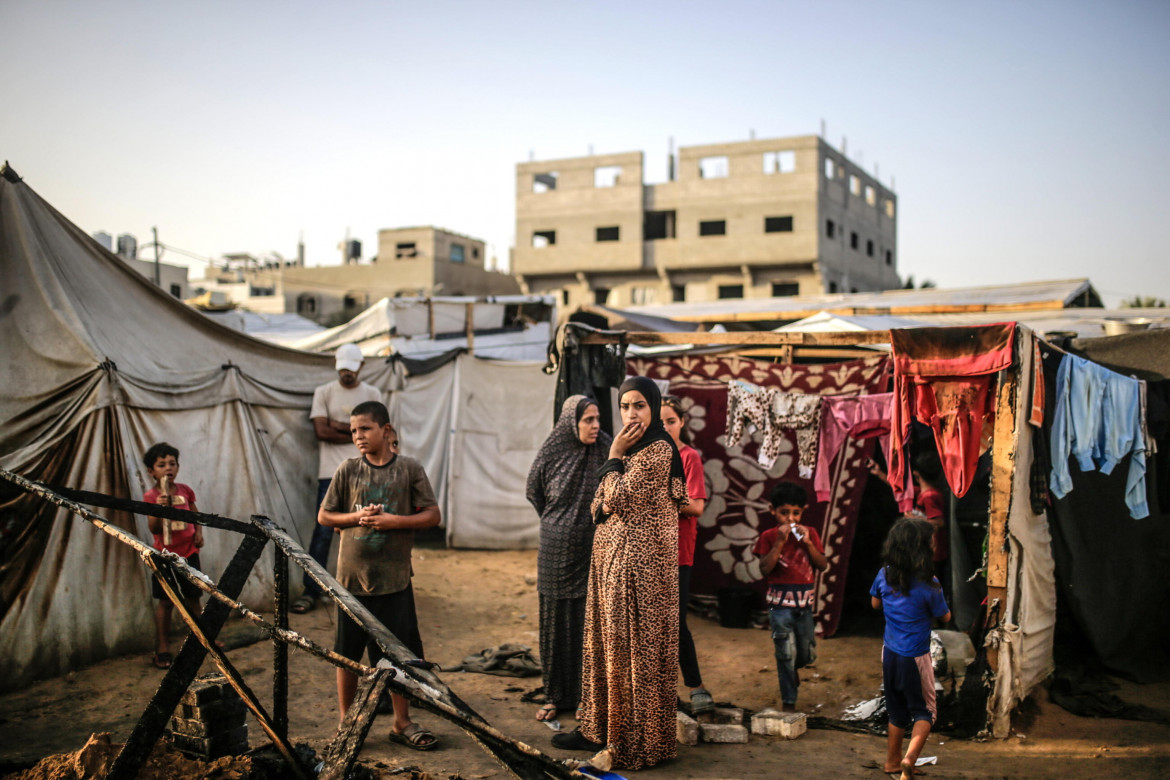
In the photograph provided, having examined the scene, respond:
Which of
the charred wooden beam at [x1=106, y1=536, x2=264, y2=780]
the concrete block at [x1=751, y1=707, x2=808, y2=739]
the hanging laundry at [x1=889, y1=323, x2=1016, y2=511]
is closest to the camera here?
the charred wooden beam at [x1=106, y1=536, x2=264, y2=780]

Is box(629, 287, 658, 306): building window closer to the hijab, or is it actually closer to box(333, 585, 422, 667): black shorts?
the hijab

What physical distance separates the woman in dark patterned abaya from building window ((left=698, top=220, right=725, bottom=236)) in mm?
33202

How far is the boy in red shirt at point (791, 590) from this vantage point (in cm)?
478

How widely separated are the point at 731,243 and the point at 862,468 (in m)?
30.4

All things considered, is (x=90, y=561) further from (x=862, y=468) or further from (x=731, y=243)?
(x=731, y=243)

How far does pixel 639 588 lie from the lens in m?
3.83

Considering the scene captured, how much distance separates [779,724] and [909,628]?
3.28 feet

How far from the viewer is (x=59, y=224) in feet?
18.2

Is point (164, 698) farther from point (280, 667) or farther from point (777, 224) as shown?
point (777, 224)

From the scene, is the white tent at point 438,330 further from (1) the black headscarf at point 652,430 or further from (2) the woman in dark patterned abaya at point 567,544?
(1) the black headscarf at point 652,430

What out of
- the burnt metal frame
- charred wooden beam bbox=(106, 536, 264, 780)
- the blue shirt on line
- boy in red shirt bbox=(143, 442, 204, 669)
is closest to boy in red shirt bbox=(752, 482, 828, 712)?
the blue shirt on line

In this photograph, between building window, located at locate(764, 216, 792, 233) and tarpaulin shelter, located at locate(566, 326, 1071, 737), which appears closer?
tarpaulin shelter, located at locate(566, 326, 1071, 737)

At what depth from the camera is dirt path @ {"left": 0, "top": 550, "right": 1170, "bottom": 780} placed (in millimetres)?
4027

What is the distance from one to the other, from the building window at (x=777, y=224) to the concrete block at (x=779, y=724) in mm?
32652
